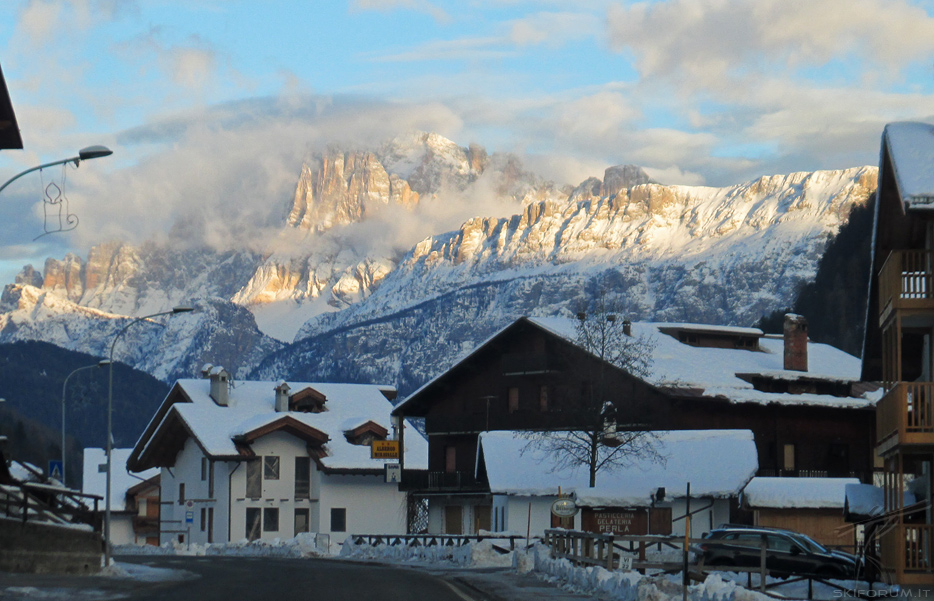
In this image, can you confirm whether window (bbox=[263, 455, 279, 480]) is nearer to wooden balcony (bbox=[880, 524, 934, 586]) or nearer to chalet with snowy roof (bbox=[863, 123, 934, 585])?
chalet with snowy roof (bbox=[863, 123, 934, 585])

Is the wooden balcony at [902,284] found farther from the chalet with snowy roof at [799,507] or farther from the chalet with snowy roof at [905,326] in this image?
the chalet with snowy roof at [799,507]

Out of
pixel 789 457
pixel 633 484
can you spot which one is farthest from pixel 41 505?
pixel 789 457

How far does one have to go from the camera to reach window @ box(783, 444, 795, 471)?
2623 inches

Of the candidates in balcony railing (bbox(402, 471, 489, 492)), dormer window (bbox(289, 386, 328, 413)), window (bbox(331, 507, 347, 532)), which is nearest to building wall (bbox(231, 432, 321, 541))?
window (bbox(331, 507, 347, 532))

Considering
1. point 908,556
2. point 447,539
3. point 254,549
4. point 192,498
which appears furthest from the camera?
point 192,498

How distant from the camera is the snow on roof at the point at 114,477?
10244 centimetres

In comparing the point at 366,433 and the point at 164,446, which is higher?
the point at 366,433

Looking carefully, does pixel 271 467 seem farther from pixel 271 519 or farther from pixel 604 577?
pixel 604 577

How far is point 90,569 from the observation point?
3775 centimetres

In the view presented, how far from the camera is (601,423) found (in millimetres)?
60281

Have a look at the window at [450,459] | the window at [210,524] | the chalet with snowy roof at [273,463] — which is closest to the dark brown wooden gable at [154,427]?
the chalet with snowy roof at [273,463]

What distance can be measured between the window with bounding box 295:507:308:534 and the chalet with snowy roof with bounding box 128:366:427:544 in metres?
0.06

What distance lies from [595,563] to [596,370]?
36.8 metres

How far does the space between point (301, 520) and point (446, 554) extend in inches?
1329
